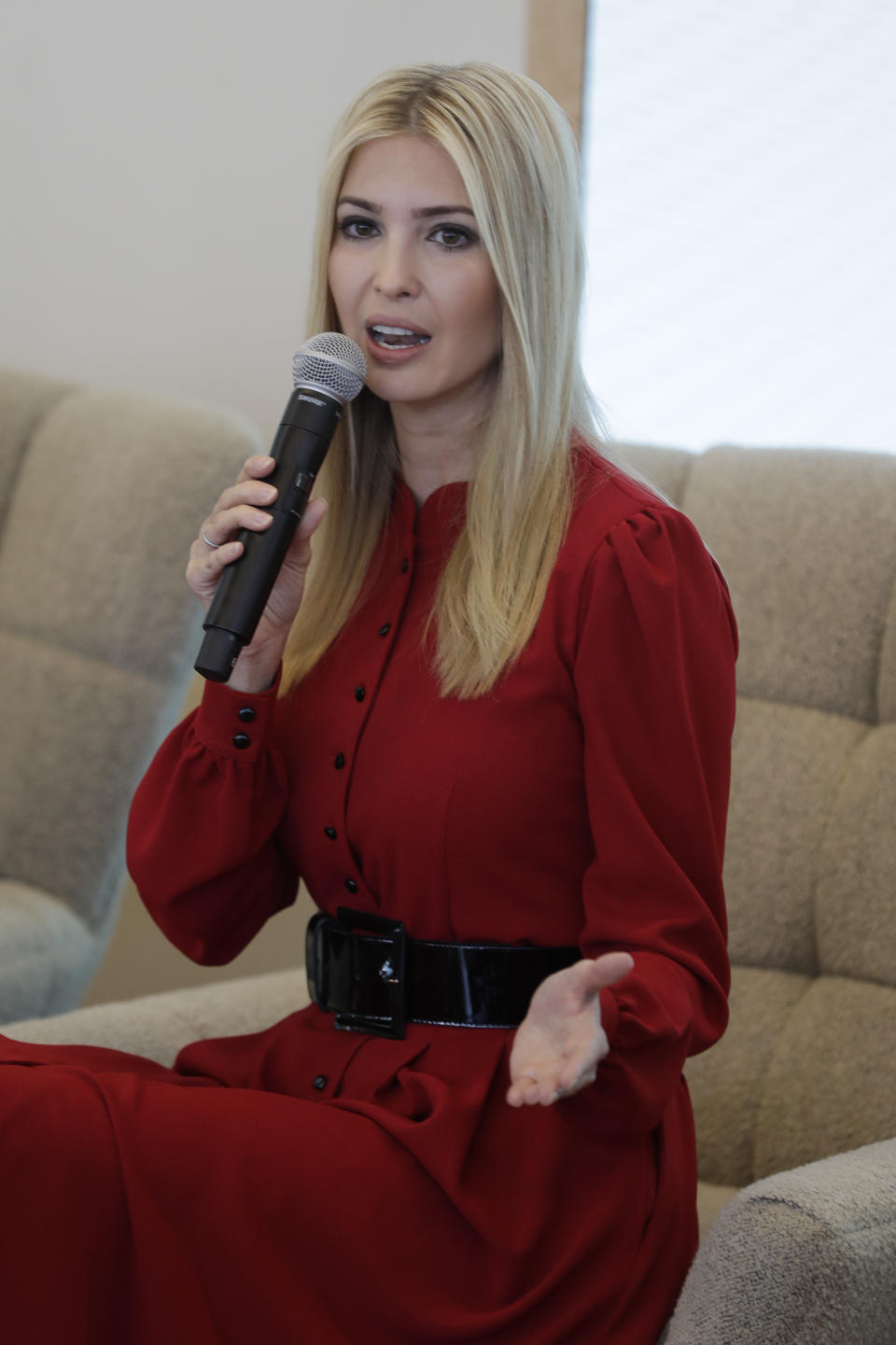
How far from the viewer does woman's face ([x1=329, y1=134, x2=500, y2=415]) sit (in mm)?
1209

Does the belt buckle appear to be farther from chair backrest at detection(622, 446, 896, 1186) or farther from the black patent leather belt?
chair backrest at detection(622, 446, 896, 1186)

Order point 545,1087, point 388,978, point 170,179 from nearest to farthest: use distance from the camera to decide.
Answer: point 545,1087 → point 388,978 → point 170,179

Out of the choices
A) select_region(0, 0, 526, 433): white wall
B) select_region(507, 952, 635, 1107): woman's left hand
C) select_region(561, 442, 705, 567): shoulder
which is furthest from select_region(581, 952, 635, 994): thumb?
select_region(0, 0, 526, 433): white wall

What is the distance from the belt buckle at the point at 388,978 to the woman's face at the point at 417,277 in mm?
434

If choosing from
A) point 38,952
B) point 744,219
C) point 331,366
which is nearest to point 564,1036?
point 331,366

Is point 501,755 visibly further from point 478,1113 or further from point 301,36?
point 301,36

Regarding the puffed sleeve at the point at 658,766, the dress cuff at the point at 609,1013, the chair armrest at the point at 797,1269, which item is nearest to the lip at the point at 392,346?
the puffed sleeve at the point at 658,766

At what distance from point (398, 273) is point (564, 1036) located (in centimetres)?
64

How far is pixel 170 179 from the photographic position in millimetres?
2232

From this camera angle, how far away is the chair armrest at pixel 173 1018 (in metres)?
1.34

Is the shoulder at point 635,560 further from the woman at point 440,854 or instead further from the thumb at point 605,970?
the thumb at point 605,970

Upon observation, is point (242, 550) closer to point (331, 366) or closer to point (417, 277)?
point (331, 366)

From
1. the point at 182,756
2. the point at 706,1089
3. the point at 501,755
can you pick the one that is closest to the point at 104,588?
the point at 182,756

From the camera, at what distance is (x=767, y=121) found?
196 centimetres
